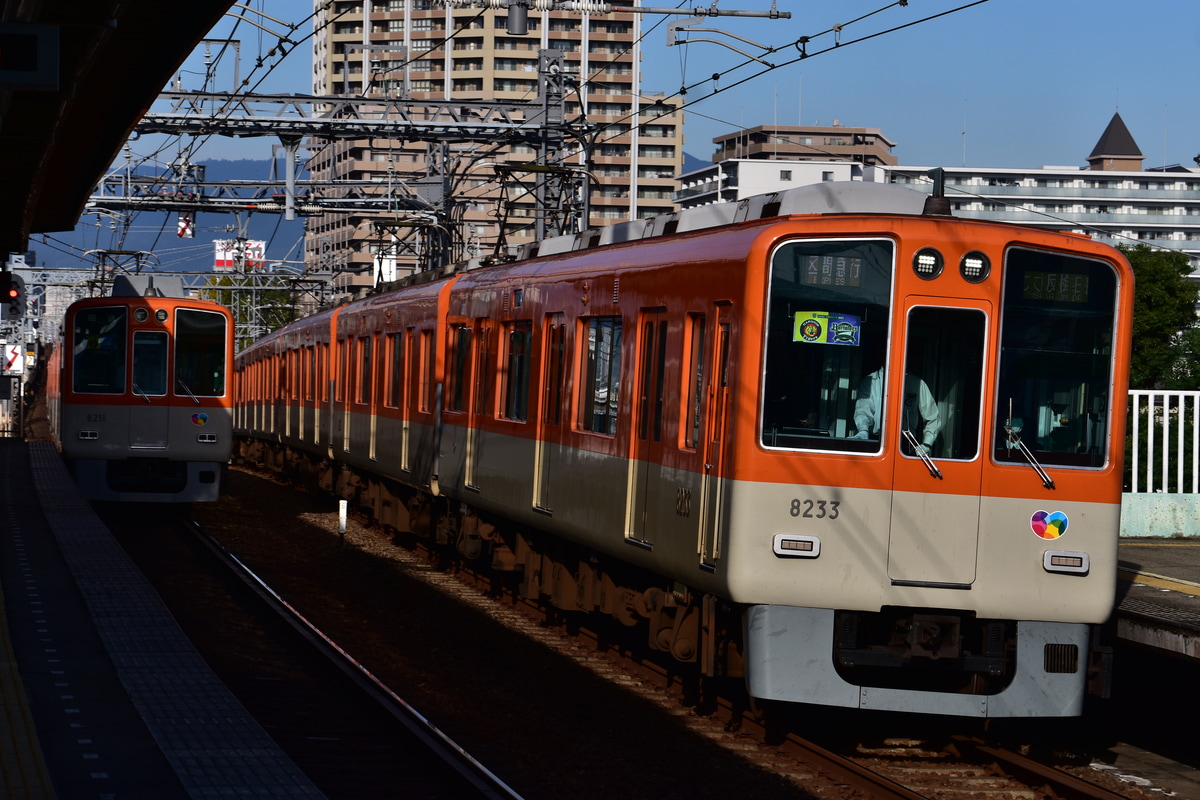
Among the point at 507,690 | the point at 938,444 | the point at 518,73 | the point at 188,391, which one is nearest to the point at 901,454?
the point at 938,444

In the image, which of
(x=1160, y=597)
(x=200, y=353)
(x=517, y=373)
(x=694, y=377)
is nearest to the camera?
(x=694, y=377)

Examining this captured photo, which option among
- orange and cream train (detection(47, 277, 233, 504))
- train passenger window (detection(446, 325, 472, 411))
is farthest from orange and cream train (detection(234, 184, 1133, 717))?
orange and cream train (detection(47, 277, 233, 504))

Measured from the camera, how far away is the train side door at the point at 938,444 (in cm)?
796

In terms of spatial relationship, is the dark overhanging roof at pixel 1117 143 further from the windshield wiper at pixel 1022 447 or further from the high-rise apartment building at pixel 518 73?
the windshield wiper at pixel 1022 447

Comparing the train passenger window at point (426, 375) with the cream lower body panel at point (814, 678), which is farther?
the train passenger window at point (426, 375)

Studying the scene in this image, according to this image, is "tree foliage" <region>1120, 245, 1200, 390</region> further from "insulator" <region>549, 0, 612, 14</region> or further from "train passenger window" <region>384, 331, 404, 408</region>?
"insulator" <region>549, 0, 612, 14</region>

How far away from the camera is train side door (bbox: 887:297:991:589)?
313 inches

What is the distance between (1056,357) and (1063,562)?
104 cm

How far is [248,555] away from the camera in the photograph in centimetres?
1717

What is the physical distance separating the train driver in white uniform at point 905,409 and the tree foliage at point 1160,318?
55.7 m

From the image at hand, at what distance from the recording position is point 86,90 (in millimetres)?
12109

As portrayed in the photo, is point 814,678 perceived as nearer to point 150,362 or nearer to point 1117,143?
point 150,362

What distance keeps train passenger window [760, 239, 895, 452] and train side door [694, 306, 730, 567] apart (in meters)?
0.37

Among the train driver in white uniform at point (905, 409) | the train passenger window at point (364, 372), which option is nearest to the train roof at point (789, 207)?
the train driver in white uniform at point (905, 409)
